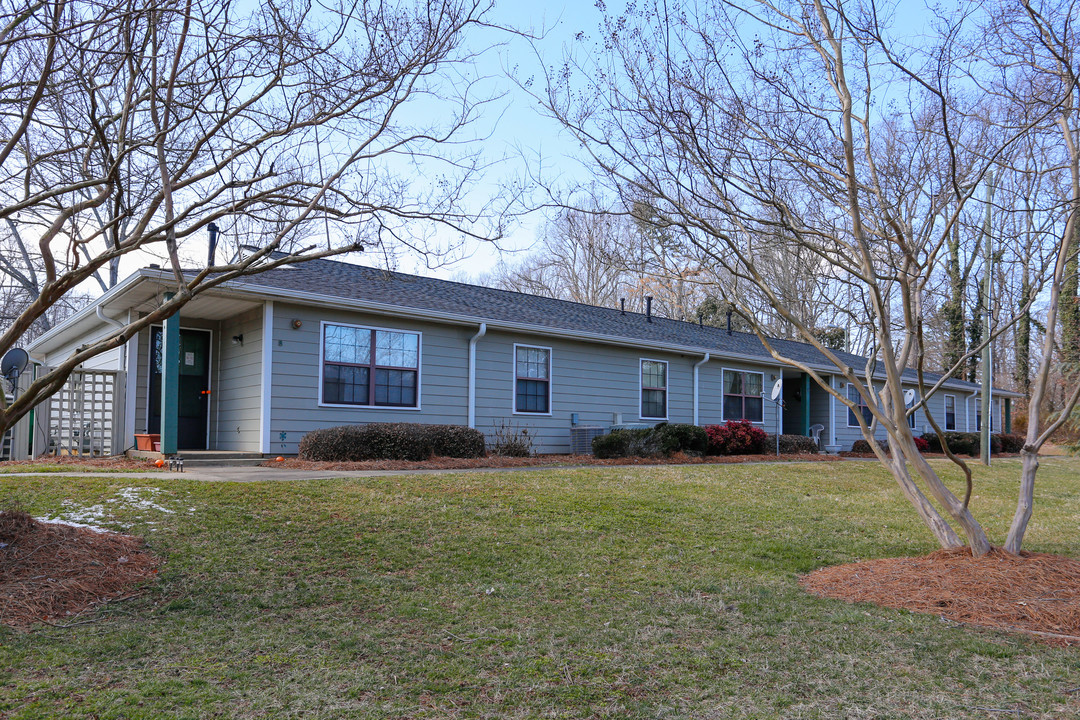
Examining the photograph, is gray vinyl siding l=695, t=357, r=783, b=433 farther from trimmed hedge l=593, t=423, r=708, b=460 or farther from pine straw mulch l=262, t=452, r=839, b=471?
trimmed hedge l=593, t=423, r=708, b=460

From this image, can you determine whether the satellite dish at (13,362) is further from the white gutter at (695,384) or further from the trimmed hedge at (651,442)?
the white gutter at (695,384)

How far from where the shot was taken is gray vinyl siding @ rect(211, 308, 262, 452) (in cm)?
1208

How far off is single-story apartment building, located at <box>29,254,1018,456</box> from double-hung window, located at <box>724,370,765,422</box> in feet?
2.94

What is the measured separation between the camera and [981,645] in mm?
4289

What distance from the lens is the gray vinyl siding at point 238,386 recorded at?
12078mm

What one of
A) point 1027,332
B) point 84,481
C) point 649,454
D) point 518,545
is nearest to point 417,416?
point 649,454

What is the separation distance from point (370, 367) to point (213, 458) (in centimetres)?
286

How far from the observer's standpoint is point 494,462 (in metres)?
12.1

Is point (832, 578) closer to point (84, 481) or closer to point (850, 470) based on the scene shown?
point (84, 481)

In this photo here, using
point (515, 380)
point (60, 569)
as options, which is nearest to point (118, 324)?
point (515, 380)

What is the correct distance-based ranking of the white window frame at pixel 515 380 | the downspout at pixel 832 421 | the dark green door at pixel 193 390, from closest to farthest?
the dark green door at pixel 193 390 → the white window frame at pixel 515 380 → the downspout at pixel 832 421

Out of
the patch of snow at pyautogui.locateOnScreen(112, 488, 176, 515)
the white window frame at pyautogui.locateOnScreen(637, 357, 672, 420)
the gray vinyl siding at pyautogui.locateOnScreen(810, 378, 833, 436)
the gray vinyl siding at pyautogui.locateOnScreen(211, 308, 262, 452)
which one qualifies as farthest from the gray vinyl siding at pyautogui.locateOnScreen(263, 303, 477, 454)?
the gray vinyl siding at pyautogui.locateOnScreen(810, 378, 833, 436)

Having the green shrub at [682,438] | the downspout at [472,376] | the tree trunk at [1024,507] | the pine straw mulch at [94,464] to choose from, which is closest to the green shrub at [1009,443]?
the green shrub at [682,438]

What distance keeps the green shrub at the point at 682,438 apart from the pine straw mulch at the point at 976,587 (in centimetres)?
826
